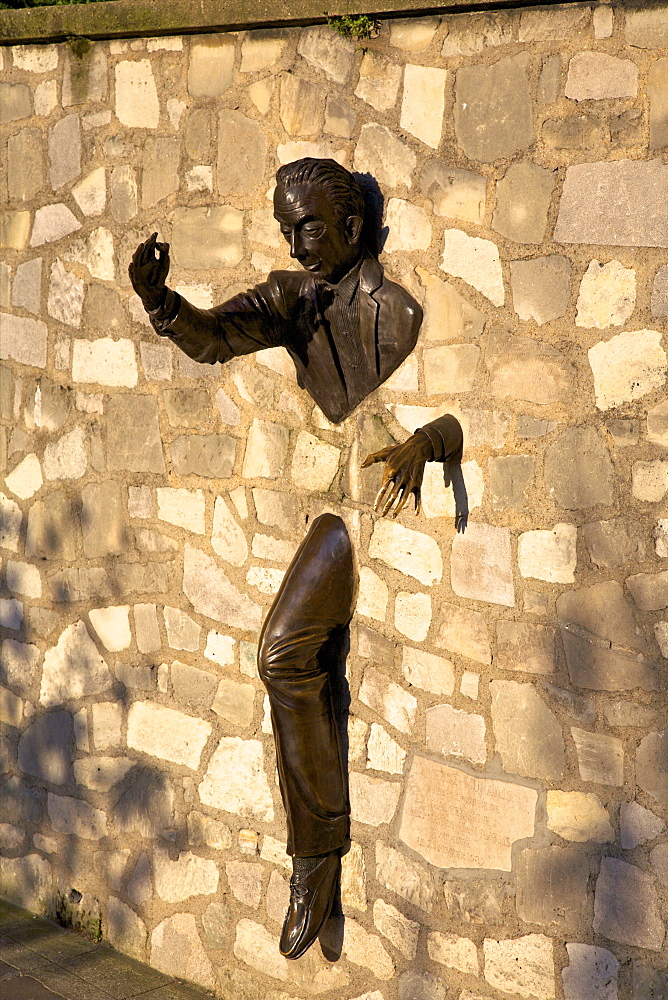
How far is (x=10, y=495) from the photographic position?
3971mm

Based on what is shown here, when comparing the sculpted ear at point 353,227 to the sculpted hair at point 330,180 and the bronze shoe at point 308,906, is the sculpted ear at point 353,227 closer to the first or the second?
the sculpted hair at point 330,180

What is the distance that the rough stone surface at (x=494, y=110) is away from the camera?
2678 millimetres

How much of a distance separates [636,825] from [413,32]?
2012 mm

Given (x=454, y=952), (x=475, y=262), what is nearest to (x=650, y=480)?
(x=475, y=262)

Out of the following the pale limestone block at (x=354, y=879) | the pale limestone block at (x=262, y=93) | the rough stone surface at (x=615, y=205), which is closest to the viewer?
the rough stone surface at (x=615, y=205)

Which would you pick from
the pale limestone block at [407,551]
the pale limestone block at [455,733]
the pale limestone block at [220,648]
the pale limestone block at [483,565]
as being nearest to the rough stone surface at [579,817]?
the pale limestone block at [455,733]

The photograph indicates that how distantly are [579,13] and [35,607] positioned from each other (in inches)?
102

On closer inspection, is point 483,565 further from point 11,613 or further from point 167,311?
point 11,613

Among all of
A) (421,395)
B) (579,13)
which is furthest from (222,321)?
(579,13)

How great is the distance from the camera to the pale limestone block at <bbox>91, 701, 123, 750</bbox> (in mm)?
3789

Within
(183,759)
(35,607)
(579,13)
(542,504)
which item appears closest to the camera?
(579,13)

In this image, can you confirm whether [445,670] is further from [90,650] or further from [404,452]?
[90,650]

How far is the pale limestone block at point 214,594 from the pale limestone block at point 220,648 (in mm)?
53

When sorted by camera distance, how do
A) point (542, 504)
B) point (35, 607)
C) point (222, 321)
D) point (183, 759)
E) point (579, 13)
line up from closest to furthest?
1. point (579, 13)
2. point (542, 504)
3. point (222, 321)
4. point (183, 759)
5. point (35, 607)
